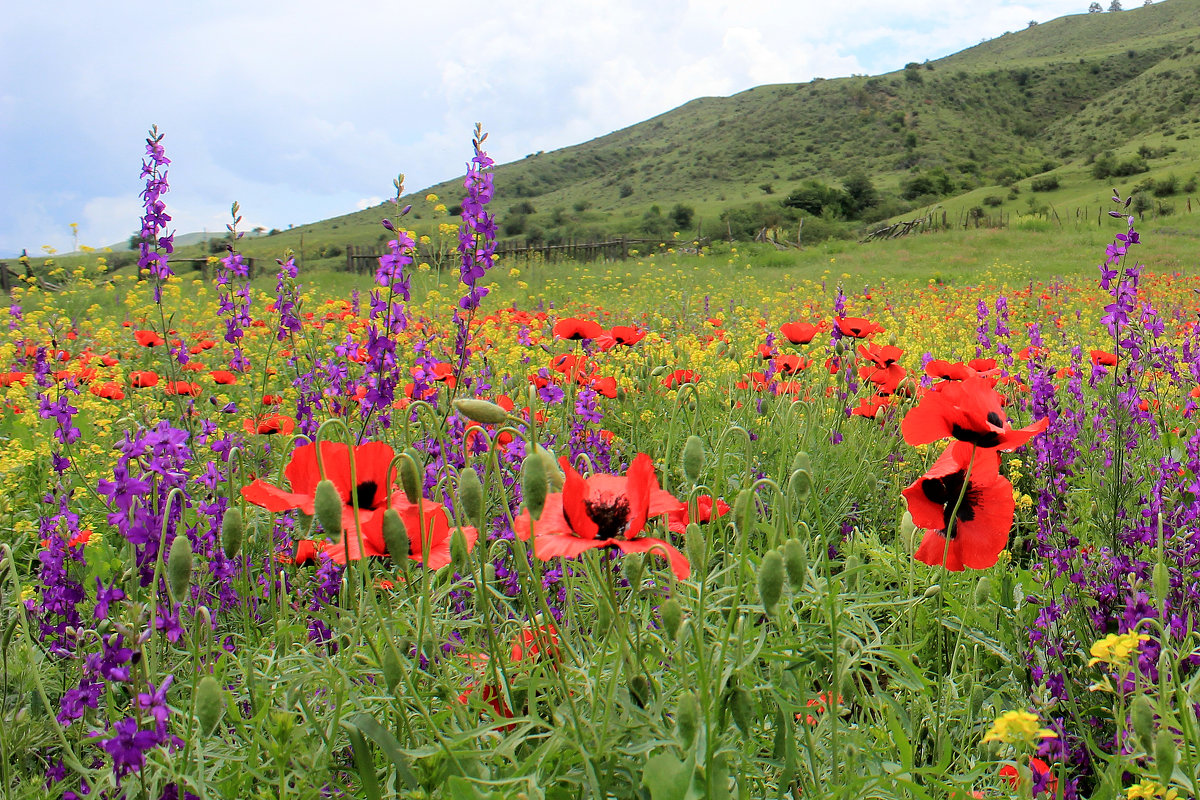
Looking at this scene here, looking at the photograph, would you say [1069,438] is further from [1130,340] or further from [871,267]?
[871,267]

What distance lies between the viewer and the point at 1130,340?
2.60m

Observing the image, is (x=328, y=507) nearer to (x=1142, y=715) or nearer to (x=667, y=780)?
(x=667, y=780)

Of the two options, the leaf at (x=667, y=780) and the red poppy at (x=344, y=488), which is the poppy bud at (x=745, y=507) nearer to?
the leaf at (x=667, y=780)

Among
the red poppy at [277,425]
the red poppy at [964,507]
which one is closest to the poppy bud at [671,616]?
the red poppy at [964,507]

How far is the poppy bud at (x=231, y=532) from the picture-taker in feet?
3.65

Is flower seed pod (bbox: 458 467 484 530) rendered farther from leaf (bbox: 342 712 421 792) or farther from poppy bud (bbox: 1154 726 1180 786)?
poppy bud (bbox: 1154 726 1180 786)

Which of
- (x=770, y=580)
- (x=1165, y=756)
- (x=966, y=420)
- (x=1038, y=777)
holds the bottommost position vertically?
(x=1038, y=777)

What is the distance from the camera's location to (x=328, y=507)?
95 cm

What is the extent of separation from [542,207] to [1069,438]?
77295mm

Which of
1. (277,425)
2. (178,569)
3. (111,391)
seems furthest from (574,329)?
(178,569)

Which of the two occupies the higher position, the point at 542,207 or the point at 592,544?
the point at 542,207

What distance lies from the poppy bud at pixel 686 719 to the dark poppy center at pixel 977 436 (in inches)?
25.1

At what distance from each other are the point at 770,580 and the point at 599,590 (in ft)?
1.25

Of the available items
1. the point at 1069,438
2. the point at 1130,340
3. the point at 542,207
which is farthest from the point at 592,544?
the point at 542,207
